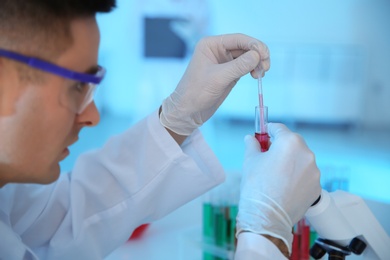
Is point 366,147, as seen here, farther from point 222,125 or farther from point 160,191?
point 160,191

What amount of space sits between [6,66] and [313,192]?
66 cm

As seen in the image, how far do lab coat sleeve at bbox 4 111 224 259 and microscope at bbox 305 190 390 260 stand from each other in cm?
36

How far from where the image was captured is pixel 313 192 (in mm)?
834

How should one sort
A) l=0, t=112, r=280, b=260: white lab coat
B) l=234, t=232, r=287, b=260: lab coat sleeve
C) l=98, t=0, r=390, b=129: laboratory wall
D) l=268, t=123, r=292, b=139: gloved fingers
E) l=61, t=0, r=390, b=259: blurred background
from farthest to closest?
l=98, t=0, r=390, b=129: laboratory wall, l=61, t=0, r=390, b=259: blurred background, l=0, t=112, r=280, b=260: white lab coat, l=268, t=123, r=292, b=139: gloved fingers, l=234, t=232, r=287, b=260: lab coat sleeve

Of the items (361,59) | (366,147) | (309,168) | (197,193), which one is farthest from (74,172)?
(361,59)

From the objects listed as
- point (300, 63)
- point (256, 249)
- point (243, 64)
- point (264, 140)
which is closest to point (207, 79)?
point (243, 64)

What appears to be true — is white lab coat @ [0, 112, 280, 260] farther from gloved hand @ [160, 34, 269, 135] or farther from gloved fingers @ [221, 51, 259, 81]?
gloved fingers @ [221, 51, 259, 81]

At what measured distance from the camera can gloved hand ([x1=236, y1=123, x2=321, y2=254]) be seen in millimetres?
804

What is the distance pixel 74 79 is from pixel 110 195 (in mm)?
432

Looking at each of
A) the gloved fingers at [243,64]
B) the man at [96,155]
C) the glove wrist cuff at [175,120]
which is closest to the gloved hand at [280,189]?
the man at [96,155]

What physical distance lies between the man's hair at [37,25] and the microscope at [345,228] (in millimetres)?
629

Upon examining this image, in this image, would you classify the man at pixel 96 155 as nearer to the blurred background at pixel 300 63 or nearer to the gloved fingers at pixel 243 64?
the gloved fingers at pixel 243 64

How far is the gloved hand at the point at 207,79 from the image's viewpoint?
1.00 meters

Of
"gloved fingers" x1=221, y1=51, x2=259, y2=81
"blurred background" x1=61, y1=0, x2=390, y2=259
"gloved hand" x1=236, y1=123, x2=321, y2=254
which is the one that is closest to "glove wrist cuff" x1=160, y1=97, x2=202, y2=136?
"gloved fingers" x1=221, y1=51, x2=259, y2=81
